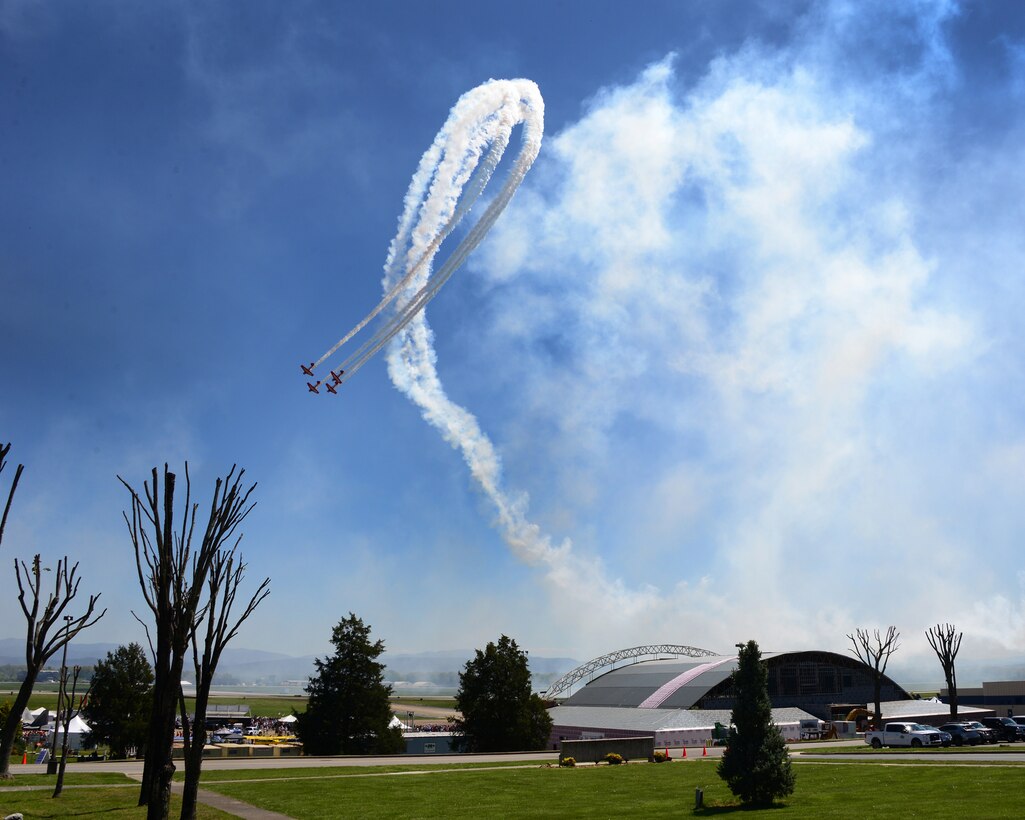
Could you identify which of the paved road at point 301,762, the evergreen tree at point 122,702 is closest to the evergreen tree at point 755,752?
the paved road at point 301,762

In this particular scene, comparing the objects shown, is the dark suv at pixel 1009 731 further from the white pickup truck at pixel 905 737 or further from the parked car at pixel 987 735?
the white pickup truck at pixel 905 737

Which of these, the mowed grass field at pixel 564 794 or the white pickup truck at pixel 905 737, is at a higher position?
the mowed grass field at pixel 564 794

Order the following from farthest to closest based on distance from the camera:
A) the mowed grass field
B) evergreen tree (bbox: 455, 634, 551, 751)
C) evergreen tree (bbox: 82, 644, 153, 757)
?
evergreen tree (bbox: 455, 634, 551, 751) → evergreen tree (bbox: 82, 644, 153, 757) → the mowed grass field

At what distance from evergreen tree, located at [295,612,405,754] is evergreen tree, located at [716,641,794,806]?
40472mm

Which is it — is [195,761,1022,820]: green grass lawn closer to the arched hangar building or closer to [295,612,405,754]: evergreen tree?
[295,612,405,754]: evergreen tree

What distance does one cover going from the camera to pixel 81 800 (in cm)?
3109

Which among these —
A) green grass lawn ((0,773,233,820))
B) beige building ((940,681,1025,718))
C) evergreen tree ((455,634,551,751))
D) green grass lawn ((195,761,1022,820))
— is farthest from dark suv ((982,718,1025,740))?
green grass lawn ((0,773,233,820))

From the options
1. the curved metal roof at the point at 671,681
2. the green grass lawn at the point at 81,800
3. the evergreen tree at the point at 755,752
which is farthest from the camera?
the curved metal roof at the point at 671,681

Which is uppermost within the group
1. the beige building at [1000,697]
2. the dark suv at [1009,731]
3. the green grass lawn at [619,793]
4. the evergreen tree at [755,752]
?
the evergreen tree at [755,752]

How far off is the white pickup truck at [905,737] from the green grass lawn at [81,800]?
4738cm

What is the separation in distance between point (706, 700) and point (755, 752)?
209ft

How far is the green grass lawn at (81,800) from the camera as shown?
2764 centimetres

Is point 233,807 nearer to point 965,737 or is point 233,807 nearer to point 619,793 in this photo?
point 619,793

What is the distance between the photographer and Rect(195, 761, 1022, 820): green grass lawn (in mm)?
27312
